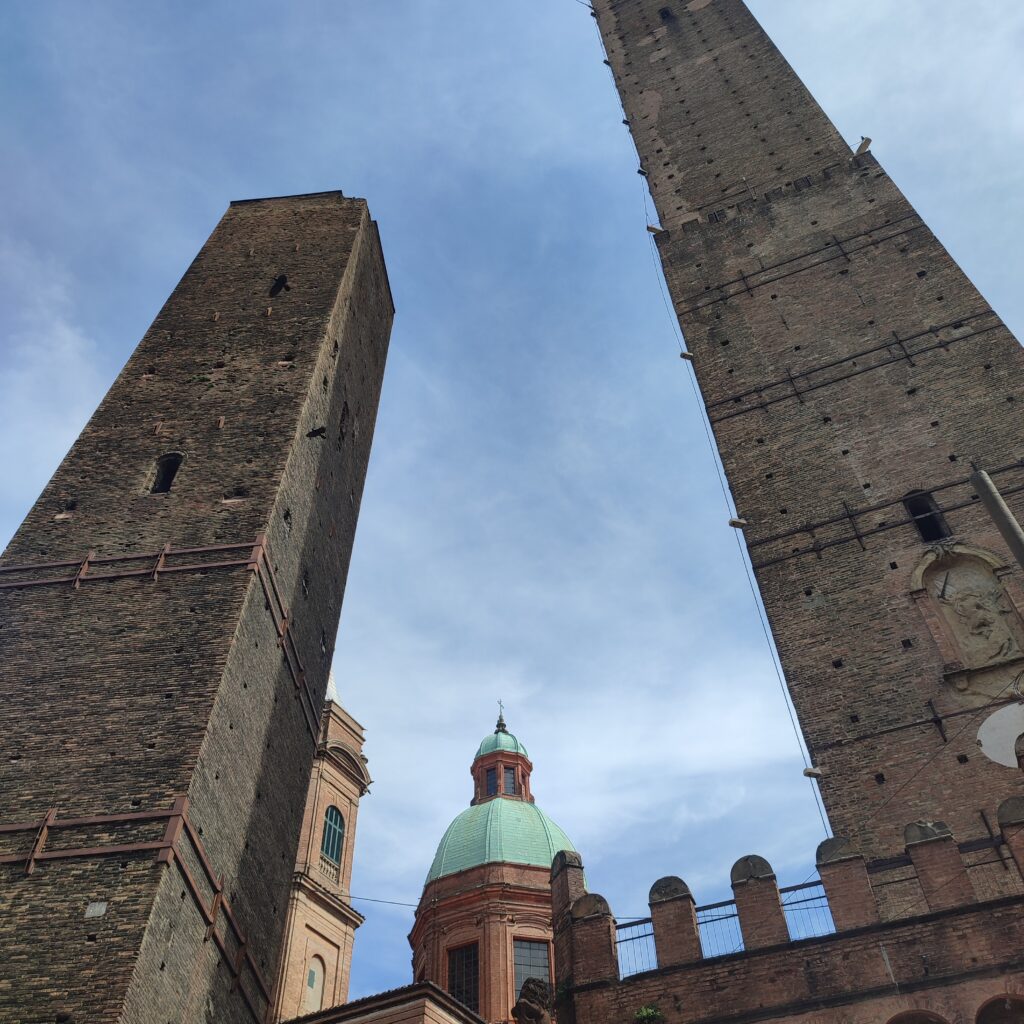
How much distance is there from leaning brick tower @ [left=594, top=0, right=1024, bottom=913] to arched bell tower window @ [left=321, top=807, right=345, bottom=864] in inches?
422

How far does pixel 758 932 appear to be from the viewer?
374 inches

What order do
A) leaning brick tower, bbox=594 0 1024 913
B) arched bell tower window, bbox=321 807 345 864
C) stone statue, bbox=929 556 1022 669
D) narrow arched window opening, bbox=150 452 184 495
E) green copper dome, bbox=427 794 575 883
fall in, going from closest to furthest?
1. leaning brick tower, bbox=594 0 1024 913
2. stone statue, bbox=929 556 1022 669
3. narrow arched window opening, bbox=150 452 184 495
4. arched bell tower window, bbox=321 807 345 864
5. green copper dome, bbox=427 794 575 883

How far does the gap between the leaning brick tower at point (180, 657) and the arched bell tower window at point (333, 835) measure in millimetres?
6773

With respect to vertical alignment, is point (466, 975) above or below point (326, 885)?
below

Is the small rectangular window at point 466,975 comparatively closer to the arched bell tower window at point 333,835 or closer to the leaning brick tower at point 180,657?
the arched bell tower window at point 333,835

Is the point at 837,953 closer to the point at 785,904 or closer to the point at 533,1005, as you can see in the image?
the point at 785,904

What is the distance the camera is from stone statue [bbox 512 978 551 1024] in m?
9.36

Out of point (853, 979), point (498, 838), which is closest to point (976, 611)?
point (853, 979)

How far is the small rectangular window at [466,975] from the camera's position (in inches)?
858

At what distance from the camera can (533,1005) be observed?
9406 mm

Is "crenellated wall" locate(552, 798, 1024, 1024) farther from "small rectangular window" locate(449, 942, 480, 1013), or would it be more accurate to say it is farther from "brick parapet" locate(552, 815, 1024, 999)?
"small rectangular window" locate(449, 942, 480, 1013)

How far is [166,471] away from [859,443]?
973 centimetres

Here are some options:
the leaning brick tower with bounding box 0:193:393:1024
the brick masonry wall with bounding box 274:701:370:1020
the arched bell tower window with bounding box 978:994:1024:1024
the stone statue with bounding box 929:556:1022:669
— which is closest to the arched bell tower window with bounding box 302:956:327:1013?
the brick masonry wall with bounding box 274:701:370:1020

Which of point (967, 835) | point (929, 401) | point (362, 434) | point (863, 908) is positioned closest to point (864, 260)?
point (929, 401)
